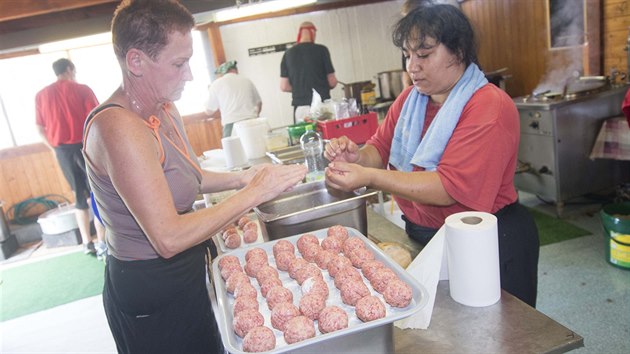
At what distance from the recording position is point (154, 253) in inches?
50.0

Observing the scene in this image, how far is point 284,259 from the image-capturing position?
130 centimetres

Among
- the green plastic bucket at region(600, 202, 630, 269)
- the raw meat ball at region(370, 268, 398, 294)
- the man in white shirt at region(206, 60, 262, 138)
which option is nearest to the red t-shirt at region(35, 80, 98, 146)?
the man in white shirt at region(206, 60, 262, 138)

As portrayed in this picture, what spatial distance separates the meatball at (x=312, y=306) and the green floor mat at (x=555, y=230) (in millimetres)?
2862

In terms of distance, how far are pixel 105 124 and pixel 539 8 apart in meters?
5.13

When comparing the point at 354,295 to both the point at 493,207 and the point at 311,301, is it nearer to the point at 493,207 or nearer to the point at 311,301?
the point at 311,301

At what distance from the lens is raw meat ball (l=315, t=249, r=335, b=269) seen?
4.20 ft

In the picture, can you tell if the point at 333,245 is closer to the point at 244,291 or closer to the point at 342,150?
the point at 244,291

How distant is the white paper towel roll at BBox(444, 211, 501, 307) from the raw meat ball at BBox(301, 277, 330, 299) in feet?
1.14

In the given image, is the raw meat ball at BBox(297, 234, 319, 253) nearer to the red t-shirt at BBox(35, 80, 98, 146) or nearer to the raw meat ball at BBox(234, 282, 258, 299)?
the raw meat ball at BBox(234, 282, 258, 299)

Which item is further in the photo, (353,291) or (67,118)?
(67,118)

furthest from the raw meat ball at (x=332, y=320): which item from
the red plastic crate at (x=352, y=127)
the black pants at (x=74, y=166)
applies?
the black pants at (x=74, y=166)

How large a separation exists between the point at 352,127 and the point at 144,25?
81.1 inches

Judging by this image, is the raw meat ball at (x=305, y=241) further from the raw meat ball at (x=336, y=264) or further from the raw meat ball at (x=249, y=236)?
the raw meat ball at (x=249, y=236)

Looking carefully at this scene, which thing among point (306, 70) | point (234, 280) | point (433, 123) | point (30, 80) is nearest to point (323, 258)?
point (234, 280)
